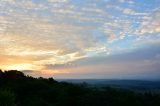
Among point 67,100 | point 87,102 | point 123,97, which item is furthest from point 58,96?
point 123,97

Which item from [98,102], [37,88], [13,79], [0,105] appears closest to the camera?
[0,105]

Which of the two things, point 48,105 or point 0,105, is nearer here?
point 0,105

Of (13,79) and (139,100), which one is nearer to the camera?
(139,100)

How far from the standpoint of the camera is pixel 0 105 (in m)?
25.8

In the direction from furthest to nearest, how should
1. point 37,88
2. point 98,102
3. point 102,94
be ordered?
point 37,88 < point 102,94 < point 98,102

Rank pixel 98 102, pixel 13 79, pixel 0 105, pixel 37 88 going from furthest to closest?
pixel 13 79
pixel 37 88
pixel 98 102
pixel 0 105

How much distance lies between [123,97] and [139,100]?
1.74 m

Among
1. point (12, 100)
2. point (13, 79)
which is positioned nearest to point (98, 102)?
point (12, 100)

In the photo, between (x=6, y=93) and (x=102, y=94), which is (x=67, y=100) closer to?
(x=102, y=94)

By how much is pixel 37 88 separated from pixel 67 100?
7616mm

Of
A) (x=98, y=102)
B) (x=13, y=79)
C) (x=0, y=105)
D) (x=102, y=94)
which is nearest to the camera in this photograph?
(x=0, y=105)

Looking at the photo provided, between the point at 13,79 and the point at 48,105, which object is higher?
the point at 13,79

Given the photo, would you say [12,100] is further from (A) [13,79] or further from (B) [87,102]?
(A) [13,79]

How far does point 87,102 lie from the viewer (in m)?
34.9
